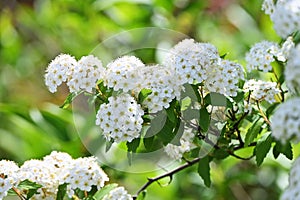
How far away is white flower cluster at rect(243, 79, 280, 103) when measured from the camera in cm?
200

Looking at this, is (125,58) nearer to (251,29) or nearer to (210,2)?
(251,29)

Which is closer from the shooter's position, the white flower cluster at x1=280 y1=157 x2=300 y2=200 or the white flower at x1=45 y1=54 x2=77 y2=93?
the white flower cluster at x1=280 y1=157 x2=300 y2=200

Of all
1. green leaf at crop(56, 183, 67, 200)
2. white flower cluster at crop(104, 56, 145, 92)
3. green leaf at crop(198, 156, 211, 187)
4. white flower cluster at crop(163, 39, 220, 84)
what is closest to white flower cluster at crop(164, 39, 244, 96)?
white flower cluster at crop(163, 39, 220, 84)

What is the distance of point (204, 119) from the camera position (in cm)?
193

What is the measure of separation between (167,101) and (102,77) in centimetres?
21

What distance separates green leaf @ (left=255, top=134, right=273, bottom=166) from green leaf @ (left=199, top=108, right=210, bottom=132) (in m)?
0.19

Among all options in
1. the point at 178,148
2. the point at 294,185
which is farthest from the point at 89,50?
the point at 294,185

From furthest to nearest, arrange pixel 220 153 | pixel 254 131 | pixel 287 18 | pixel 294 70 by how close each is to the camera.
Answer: pixel 220 153, pixel 254 131, pixel 287 18, pixel 294 70

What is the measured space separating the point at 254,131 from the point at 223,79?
250 millimetres

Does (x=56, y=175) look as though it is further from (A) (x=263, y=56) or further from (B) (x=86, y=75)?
(A) (x=263, y=56)

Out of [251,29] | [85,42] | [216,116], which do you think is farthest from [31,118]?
[216,116]

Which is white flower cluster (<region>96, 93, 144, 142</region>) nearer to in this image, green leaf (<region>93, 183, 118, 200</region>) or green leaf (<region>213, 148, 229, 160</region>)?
green leaf (<region>93, 183, 118, 200</region>)

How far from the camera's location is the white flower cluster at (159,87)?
1.82 m

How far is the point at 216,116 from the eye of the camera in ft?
6.82
